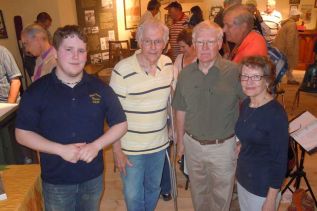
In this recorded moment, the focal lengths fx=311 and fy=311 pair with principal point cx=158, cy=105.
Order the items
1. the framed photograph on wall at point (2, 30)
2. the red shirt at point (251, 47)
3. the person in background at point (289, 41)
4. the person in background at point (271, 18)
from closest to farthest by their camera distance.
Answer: the red shirt at point (251, 47) → the framed photograph on wall at point (2, 30) → the person in background at point (271, 18) → the person in background at point (289, 41)

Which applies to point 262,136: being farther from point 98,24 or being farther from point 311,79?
point 98,24

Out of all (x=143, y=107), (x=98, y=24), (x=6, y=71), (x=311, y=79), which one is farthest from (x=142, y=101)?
(x=98, y=24)

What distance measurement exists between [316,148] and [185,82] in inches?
41.5

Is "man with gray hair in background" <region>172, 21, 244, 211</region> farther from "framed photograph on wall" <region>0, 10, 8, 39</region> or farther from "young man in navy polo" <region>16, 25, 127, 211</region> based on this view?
"framed photograph on wall" <region>0, 10, 8, 39</region>

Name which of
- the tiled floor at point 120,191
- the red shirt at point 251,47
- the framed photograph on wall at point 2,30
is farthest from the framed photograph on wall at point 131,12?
the red shirt at point 251,47

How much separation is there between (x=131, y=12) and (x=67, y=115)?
602 cm

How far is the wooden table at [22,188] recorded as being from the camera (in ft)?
4.50

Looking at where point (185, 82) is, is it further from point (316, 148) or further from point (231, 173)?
point (316, 148)

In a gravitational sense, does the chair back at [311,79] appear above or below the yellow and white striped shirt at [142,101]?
below

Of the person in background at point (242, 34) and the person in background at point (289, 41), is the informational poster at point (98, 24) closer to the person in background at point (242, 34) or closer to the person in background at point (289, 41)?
the person in background at point (289, 41)

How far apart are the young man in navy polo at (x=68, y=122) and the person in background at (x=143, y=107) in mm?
251

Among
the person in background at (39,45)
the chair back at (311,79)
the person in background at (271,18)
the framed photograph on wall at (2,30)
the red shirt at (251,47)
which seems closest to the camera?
the red shirt at (251,47)

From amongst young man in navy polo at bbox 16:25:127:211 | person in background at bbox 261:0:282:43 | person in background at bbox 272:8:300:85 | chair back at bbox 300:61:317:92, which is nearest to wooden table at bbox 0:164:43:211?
young man in navy polo at bbox 16:25:127:211

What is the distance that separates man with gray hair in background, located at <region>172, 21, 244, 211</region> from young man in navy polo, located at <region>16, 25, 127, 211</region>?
53 cm
